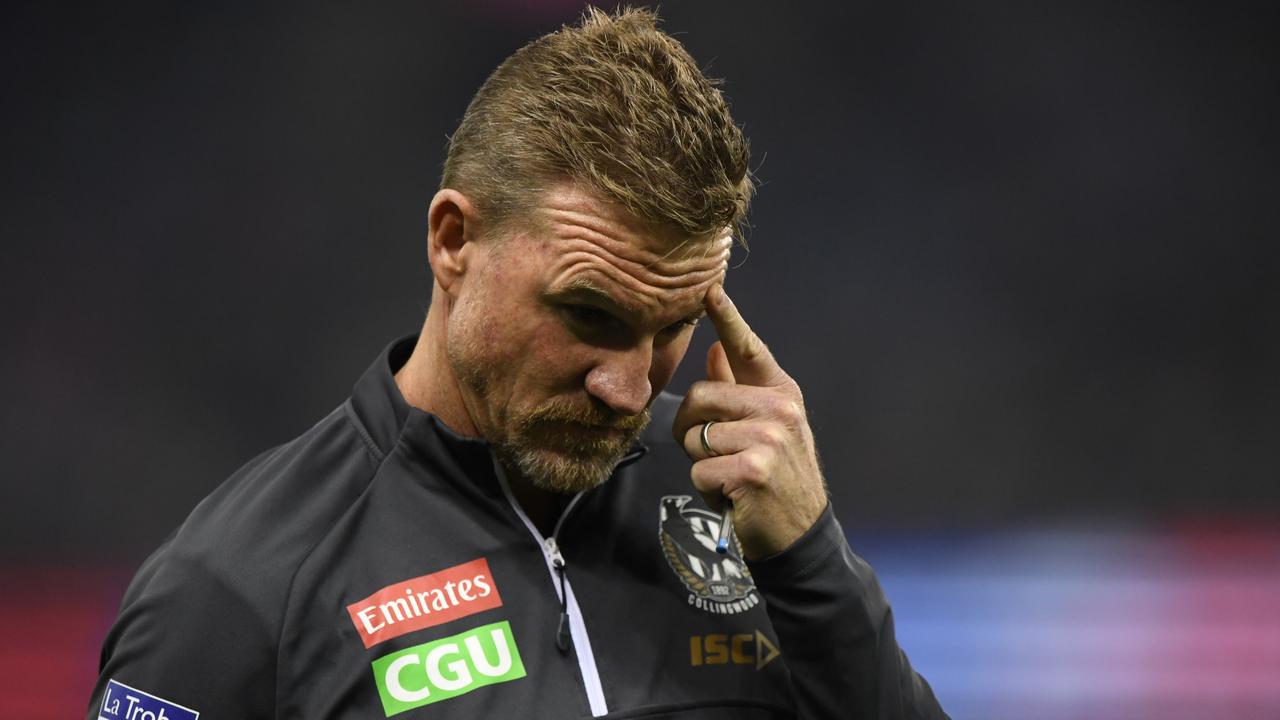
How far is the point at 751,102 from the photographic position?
274cm

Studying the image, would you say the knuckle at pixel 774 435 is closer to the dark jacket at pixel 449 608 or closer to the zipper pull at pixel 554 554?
the dark jacket at pixel 449 608

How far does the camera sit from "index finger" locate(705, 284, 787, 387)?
1.19 metres

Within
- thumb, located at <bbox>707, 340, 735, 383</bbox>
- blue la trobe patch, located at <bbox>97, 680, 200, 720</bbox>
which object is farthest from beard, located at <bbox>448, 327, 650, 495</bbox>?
blue la trobe patch, located at <bbox>97, 680, 200, 720</bbox>

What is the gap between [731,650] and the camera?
130cm

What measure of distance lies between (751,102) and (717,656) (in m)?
1.73

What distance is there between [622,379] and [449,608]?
11.4 inches

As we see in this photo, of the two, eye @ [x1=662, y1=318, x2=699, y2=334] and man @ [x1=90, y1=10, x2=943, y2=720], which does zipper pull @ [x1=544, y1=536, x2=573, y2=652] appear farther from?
eye @ [x1=662, y1=318, x2=699, y2=334]

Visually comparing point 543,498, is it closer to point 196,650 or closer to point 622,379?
point 622,379

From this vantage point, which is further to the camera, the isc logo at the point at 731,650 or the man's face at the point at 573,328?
the isc logo at the point at 731,650

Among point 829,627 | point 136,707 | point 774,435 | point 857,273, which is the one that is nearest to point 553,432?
point 774,435

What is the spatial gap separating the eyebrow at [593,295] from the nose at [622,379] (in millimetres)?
50

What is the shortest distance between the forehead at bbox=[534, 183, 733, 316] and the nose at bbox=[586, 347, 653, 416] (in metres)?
0.06

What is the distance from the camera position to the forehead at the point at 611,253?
3.67 feet

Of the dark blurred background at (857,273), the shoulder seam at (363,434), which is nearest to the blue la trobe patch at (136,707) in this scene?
the shoulder seam at (363,434)
